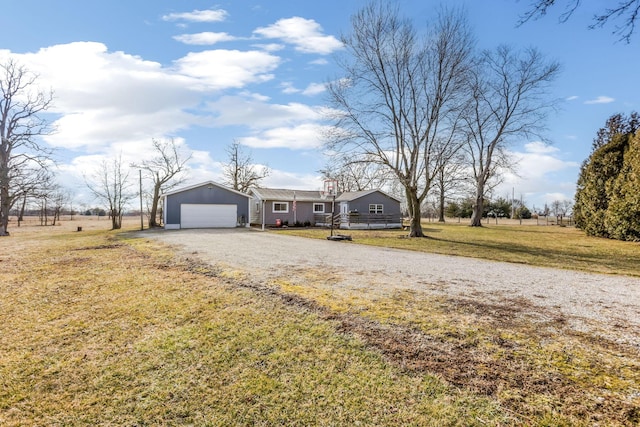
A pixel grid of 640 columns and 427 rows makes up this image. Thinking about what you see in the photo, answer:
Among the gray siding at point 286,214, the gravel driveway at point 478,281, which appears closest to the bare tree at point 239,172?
the gray siding at point 286,214

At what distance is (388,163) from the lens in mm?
17625

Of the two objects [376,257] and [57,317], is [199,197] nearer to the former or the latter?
[376,257]

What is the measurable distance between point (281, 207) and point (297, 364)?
23.7 m

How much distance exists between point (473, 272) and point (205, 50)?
10.6 metres

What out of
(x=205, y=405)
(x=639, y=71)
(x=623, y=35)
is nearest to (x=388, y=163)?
(x=639, y=71)

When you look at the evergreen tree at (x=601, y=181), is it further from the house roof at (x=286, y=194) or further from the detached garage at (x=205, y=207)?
the detached garage at (x=205, y=207)

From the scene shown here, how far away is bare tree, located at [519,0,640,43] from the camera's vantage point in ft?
13.4

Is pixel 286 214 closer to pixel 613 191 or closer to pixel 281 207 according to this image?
pixel 281 207

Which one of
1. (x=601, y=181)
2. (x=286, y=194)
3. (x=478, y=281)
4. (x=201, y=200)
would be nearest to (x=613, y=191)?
(x=601, y=181)

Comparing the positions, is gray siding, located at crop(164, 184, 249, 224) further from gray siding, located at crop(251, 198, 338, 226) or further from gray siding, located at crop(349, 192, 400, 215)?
gray siding, located at crop(349, 192, 400, 215)

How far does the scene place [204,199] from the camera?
A: 23.9 metres

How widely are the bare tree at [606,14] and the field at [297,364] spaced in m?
3.85

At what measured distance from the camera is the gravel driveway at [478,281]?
4.55 metres

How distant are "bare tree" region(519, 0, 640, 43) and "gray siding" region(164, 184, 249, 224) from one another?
2253 cm
